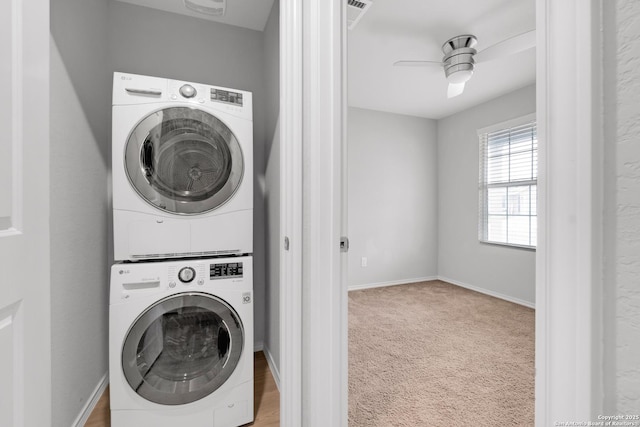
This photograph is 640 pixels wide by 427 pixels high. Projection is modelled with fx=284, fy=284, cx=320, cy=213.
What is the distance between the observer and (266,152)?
2092 mm

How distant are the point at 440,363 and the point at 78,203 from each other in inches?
98.2

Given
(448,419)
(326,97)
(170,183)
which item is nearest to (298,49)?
(326,97)

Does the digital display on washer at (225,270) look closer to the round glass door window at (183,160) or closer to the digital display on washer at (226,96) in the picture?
the round glass door window at (183,160)

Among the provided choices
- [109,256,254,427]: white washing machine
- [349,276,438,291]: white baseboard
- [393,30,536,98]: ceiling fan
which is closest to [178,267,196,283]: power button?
[109,256,254,427]: white washing machine

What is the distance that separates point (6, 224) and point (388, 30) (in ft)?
8.19

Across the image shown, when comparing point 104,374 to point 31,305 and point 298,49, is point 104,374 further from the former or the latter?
point 298,49

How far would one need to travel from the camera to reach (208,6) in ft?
6.22

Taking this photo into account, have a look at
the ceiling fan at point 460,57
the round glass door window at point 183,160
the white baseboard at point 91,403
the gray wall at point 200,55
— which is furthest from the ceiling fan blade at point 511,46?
the white baseboard at point 91,403

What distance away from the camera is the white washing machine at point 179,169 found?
4.59 ft

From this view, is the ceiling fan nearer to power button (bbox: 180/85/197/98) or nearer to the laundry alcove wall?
the laundry alcove wall

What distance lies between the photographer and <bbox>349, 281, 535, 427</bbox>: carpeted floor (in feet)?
5.16

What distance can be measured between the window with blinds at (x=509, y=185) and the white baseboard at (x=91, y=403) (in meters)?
4.07

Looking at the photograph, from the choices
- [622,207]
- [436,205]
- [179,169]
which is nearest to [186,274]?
[179,169]

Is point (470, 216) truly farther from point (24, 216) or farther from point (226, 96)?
point (24, 216)
